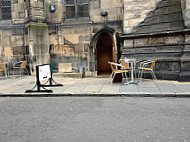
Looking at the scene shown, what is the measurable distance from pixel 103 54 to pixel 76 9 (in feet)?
10.4

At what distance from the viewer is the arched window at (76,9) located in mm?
11289

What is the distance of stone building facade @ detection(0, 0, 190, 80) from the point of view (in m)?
9.27

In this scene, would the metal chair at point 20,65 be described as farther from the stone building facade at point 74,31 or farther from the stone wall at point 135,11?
the stone wall at point 135,11

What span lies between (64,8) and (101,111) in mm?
8410

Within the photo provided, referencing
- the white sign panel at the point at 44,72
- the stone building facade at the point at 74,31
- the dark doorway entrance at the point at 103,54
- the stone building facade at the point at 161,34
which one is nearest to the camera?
the white sign panel at the point at 44,72

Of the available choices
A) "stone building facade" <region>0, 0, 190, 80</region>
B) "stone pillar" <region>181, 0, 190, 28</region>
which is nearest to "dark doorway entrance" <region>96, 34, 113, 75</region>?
"stone building facade" <region>0, 0, 190, 80</region>

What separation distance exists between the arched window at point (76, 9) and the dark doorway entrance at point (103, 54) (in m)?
1.89

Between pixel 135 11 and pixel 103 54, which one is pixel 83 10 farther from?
pixel 135 11

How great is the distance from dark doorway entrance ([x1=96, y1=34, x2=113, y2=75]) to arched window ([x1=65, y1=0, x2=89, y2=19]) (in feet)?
6.20

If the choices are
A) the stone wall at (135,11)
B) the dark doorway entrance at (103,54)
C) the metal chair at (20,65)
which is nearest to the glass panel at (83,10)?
the dark doorway entrance at (103,54)

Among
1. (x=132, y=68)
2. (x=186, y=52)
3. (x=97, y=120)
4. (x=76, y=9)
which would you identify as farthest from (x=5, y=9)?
(x=97, y=120)

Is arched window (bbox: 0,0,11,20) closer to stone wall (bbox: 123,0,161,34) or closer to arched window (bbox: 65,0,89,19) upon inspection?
arched window (bbox: 65,0,89,19)

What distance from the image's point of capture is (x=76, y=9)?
1134 cm

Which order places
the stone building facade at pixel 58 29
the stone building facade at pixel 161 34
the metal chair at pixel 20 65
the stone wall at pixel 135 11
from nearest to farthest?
the stone building facade at pixel 161 34
the stone wall at pixel 135 11
the stone building facade at pixel 58 29
the metal chair at pixel 20 65
